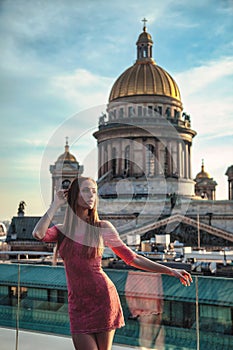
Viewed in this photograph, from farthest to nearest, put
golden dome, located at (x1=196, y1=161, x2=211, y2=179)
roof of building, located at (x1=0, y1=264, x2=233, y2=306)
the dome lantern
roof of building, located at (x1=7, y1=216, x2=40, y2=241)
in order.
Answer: golden dome, located at (x1=196, y1=161, x2=211, y2=179), the dome lantern, roof of building, located at (x1=7, y1=216, x2=40, y2=241), roof of building, located at (x1=0, y1=264, x2=233, y2=306)

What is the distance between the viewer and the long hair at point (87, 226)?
467 centimetres

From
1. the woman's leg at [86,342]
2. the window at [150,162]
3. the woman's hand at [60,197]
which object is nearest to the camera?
the woman's leg at [86,342]

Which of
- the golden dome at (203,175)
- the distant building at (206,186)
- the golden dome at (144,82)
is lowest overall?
the distant building at (206,186)

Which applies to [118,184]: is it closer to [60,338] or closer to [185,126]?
[185,126]

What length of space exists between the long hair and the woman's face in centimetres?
4

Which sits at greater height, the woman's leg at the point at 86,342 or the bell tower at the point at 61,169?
the bell tower at the point at 61,169

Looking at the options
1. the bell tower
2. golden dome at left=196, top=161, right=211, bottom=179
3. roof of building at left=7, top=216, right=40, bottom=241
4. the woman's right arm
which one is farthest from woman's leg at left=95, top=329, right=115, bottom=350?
golden dome at left=196, top=161, right=211, bottom=179

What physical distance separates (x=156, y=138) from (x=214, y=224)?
14667 mm

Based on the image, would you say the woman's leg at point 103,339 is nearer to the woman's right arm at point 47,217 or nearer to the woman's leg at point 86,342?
the woman's leg at point 86,342

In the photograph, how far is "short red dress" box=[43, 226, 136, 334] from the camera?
15.0 feet

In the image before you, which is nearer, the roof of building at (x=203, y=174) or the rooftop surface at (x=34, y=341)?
the rooftop surface at (x=34, y=341)

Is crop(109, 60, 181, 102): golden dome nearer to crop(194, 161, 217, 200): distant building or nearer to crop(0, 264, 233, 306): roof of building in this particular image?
crop(194, 161, 217, 200): distant building

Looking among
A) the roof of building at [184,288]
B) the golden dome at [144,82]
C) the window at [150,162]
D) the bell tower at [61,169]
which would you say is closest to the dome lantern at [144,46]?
the golden dome at [144,82]

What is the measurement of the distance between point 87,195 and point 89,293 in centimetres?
87
